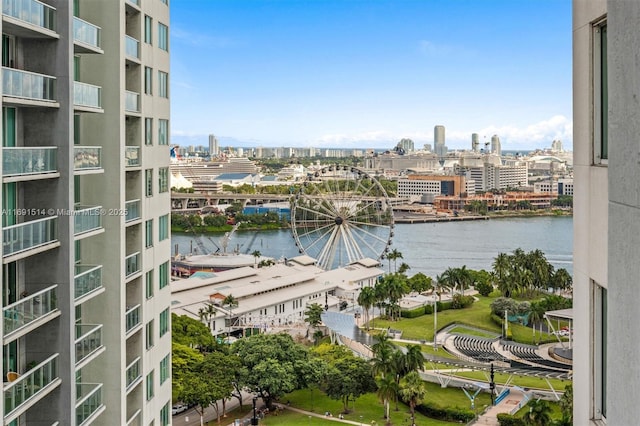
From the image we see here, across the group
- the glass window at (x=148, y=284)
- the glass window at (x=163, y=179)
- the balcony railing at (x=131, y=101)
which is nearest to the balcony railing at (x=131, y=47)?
the balcony railing at (x=131, y=101)

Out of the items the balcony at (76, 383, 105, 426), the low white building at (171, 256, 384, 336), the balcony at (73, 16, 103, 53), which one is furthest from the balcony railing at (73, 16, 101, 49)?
the low white building at (171, 256, 384, 336)

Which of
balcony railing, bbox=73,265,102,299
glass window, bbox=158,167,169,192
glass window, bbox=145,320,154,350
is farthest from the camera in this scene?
glass window, bbox=158,167,169,192

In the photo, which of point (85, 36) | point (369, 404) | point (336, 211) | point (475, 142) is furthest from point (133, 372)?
point (475, 142)

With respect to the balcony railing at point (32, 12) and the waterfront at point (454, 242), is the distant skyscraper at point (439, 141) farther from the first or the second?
the balcony railing at point (32, 12)

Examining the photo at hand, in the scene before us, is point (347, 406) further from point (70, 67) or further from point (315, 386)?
point (70, 67)

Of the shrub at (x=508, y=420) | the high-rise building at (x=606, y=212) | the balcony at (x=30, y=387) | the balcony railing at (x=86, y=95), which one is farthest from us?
the shrub at (x=508, y=420)

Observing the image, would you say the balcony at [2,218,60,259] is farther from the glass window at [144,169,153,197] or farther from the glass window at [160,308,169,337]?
the glass window at [160,308,169,337]
